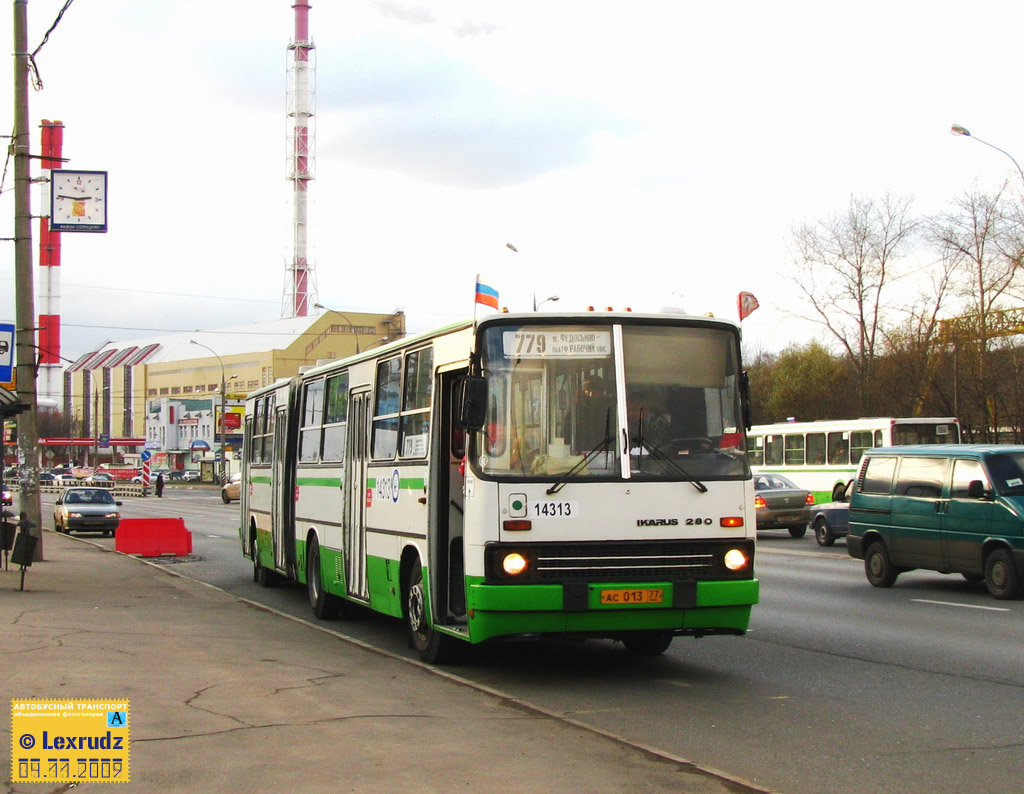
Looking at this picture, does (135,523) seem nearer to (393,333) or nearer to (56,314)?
(56,314)

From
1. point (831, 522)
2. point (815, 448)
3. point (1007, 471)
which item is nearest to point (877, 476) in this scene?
point (1007, 471)

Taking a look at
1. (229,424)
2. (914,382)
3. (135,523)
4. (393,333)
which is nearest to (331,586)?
(135,523)

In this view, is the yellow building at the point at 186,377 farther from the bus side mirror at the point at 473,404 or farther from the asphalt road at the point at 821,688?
the bus side mirror at the point at 473,404

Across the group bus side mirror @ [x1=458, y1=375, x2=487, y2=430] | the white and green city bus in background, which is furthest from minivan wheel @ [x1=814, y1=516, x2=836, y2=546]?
bus side mirror @ [x1=458, y1=375, x2=487, y2=430]

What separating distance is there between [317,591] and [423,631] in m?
4.09

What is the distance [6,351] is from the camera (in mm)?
18641

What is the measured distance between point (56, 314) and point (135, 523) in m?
49.2

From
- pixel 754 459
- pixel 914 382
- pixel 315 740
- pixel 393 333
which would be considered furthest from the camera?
pixel 393 333

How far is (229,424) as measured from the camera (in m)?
84.4

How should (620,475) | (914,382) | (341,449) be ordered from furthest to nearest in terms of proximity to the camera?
1. (914,382)
2. (341,449)
3. (620,475)

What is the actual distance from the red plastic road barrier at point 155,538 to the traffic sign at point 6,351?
7710 millimetres

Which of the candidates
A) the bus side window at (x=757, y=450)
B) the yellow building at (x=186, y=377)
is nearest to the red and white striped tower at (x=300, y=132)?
the yellow building at (x=186, y=377)

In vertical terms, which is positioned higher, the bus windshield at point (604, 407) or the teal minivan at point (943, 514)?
the bus windshield at point (604, 407)

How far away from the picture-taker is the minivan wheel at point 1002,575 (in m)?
15.1
